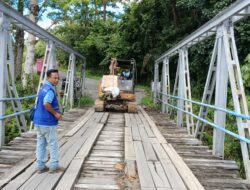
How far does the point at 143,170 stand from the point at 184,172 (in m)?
0.68

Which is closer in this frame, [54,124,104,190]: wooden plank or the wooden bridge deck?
[54,124,104,190]: wooden plank

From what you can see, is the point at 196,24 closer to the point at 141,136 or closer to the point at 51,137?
the point at 141,136

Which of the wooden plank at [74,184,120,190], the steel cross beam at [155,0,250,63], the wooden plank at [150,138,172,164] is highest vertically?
the steel cross beam at [155,0,250,63]

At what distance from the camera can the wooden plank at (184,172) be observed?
17.9 feet

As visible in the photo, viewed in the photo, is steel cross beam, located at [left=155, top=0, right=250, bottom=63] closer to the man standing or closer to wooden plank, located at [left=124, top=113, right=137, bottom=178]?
wooden plank, located at [left=124, top=113, right=137, bottom=178]

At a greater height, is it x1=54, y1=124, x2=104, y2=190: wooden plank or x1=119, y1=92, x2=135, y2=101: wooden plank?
x1=119, y1=92, x2=135, y2=101: wooden plank

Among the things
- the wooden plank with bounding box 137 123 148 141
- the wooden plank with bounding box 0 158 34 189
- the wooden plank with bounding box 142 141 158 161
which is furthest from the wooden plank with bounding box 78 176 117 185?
the wooden plank with bounding box 137 123 148 141

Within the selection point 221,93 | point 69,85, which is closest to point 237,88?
point 221,93

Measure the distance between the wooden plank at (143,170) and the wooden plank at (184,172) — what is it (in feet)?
1.75

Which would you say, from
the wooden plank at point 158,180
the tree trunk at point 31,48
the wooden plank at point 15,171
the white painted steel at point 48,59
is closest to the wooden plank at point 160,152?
the wooden plank at point 158,180

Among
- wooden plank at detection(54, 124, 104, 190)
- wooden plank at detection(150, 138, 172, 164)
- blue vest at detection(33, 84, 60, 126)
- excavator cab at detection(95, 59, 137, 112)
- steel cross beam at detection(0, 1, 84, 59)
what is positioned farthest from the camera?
excavator cab at detection(95, 59, 137, 112)

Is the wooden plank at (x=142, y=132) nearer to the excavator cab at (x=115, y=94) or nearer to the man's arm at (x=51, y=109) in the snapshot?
the man's arm at (x=51, y=109)

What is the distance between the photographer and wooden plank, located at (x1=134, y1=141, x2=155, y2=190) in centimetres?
548

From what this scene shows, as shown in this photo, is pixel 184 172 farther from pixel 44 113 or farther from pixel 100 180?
pixel 44 113
